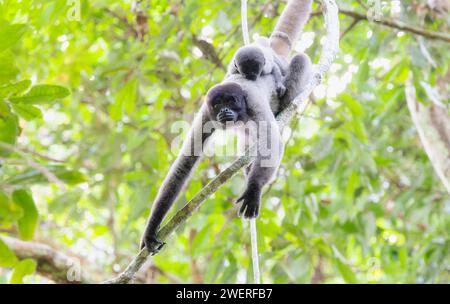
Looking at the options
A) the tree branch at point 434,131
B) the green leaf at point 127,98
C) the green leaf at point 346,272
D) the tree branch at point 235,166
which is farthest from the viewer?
the tree branch at point 434,131

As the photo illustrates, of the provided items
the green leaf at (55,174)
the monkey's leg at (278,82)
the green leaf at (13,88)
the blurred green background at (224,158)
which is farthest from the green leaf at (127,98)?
the green leaf at (55,174)

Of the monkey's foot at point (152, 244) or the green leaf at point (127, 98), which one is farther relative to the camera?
the green leaf at point (127, 98)

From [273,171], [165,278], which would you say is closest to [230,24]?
[273,171]

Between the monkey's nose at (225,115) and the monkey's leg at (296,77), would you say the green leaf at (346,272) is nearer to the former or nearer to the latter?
the monkey's leg at (296,77)

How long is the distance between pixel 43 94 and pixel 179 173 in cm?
142

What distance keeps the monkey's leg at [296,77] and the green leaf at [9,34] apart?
94.7 inches

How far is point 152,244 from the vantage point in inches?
147

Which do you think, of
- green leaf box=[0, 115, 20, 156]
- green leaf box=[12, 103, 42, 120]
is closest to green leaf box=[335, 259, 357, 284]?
green leaf box=[12, 103, 42, 120]

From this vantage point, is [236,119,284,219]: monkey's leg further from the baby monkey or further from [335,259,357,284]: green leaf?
[335,259,357,284]: green leaf

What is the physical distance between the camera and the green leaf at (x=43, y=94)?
3.05 meters

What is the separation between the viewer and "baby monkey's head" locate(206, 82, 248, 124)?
3.92 meters

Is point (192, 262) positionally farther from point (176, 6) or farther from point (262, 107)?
point (262, 107)

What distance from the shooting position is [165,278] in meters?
7.40
